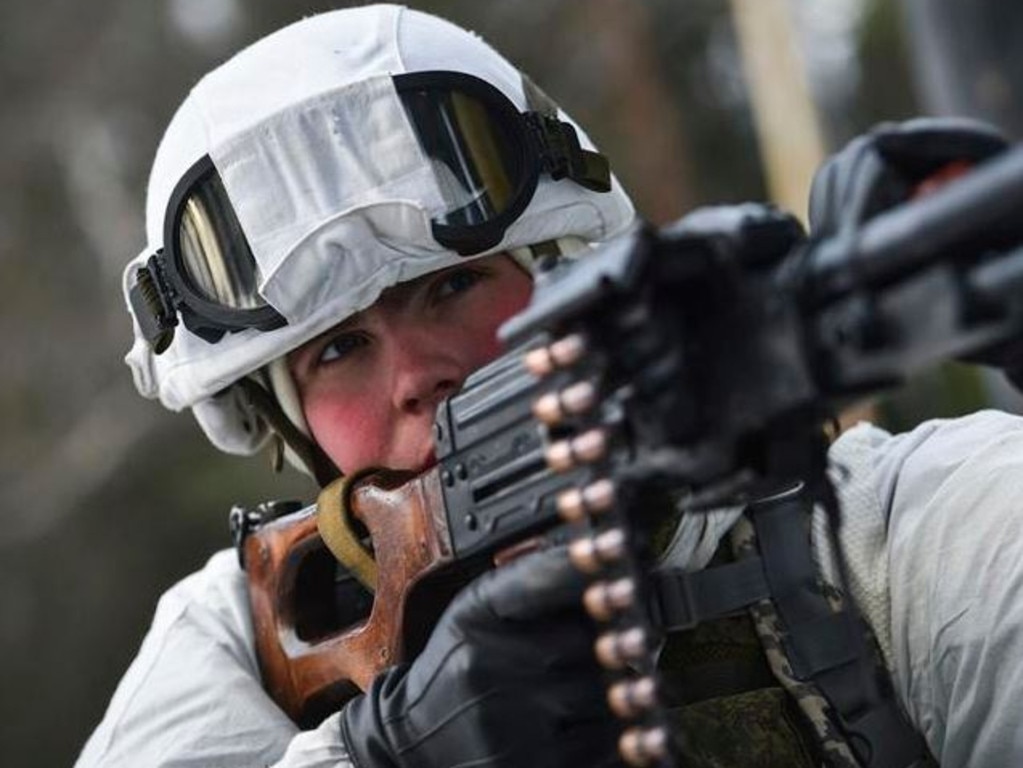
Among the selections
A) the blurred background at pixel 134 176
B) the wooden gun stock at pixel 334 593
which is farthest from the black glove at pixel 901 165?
the blurred background at pixel 134 176

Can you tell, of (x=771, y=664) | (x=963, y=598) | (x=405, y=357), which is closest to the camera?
(x=963, y=598)

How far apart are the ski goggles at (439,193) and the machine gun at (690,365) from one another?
1.64 feet

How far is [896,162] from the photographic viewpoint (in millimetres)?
1953

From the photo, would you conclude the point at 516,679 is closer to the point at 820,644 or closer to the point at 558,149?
the point at 820,644

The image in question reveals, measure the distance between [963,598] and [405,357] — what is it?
0.90 m

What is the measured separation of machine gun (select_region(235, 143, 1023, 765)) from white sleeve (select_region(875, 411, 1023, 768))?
374mm

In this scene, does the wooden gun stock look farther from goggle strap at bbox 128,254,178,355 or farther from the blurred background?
the blurred background

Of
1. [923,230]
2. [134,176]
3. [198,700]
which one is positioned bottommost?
[198,700]

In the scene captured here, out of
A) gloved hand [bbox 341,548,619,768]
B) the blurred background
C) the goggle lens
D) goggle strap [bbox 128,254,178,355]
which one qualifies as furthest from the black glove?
the blurred background

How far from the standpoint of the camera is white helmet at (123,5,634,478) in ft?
9.43

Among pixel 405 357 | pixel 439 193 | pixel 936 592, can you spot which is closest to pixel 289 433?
pixel 405 357

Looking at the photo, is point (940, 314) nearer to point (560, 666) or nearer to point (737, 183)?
point (560, 666)

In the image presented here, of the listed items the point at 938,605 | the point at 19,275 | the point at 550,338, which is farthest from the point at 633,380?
the point at 19,275

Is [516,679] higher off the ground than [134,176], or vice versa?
[134,176]
